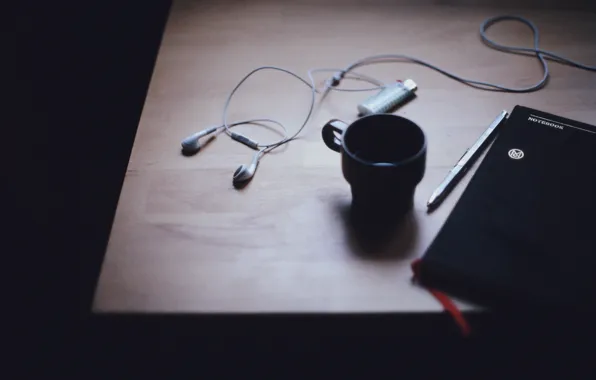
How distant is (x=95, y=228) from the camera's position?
4.31 feet

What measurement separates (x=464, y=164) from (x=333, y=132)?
168 mm

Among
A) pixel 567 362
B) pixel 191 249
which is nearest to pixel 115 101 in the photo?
pixel 191 249

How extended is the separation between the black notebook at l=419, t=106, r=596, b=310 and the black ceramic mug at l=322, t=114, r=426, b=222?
0.21ft

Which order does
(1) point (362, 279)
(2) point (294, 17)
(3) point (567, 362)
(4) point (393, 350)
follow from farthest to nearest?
(2) point (294, 17) → (4) point (393, 350) → (3) point (567, 362) → (1) point (362, 279)

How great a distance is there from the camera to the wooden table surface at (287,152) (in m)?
0.58

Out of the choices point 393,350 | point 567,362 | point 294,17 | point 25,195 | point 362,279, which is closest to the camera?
point 362,279

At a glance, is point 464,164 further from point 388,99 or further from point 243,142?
point 243,142

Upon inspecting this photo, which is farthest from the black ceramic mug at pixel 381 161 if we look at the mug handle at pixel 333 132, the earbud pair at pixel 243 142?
the earbud pair at pixel 243 142

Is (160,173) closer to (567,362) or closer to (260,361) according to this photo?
(260,361)

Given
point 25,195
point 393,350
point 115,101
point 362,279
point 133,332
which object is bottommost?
point 25,195

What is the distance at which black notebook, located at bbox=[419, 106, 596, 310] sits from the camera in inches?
21.4

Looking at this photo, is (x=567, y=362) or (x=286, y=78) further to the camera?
(x=286, y=78)

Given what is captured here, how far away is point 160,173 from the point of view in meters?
0.71

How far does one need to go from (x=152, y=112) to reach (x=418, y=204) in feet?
1.32
